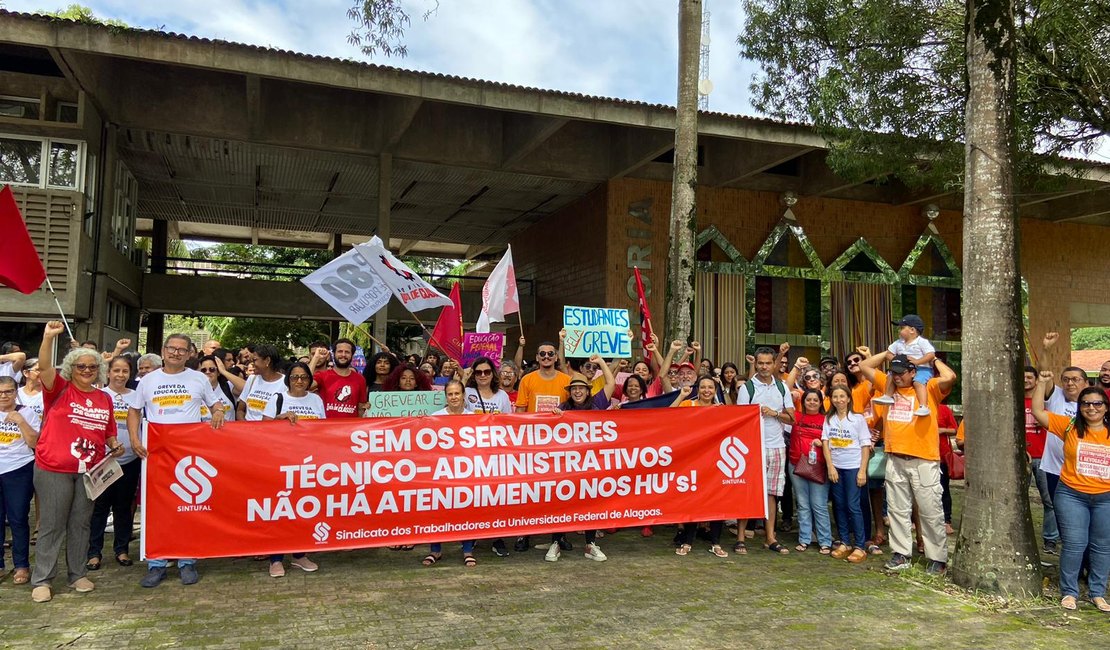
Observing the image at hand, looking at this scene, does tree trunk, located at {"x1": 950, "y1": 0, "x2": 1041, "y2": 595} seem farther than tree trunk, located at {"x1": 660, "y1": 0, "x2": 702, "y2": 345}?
No

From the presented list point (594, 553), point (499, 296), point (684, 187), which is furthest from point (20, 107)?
point (594, 553)

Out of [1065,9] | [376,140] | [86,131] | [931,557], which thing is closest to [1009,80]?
[1065,9]

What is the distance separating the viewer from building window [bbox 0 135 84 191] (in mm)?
11586

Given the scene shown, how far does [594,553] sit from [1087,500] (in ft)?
11.7

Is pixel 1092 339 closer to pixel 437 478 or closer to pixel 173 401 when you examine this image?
pixel 437 478

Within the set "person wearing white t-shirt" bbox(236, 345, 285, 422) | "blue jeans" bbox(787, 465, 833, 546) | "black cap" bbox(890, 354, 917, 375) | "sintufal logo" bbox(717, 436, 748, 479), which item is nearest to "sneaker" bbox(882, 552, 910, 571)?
"blue jeans" bbox(787, 465, 833, 546)

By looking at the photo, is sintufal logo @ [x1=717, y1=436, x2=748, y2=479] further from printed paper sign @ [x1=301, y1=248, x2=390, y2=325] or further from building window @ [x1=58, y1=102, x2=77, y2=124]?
building window @ [x1=58, y1=102, x2=77, y2=124]

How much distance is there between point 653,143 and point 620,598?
1021 centimetres

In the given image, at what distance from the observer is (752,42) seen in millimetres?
11000

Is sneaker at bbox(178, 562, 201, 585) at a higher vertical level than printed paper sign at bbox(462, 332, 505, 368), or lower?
lower

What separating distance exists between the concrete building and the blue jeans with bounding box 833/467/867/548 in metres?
7.73

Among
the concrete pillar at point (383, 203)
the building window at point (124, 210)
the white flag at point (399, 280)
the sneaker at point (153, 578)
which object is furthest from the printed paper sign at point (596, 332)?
the building window at point (124, 210)

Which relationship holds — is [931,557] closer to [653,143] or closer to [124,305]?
[653,143]

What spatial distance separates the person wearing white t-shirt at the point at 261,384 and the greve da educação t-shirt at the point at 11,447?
1.45 metres
